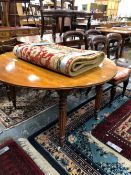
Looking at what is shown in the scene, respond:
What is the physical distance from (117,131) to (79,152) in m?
0.53

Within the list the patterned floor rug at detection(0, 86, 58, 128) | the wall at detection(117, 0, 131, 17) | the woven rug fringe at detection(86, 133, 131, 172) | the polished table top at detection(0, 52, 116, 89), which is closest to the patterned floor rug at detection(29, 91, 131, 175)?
the woven rug fringe at detection(86, 133, 131, 172)

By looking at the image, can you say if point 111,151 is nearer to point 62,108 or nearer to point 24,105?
point 62,108

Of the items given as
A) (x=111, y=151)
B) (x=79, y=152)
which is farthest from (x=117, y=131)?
(x=79, y=152)

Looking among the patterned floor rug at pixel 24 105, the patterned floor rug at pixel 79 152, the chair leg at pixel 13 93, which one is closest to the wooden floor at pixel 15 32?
the patterned floor rug at pixel 24 105

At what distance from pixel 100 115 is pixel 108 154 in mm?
613

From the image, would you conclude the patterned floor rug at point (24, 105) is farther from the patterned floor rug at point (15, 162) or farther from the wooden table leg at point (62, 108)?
the wooden table leg at point (62, 108)

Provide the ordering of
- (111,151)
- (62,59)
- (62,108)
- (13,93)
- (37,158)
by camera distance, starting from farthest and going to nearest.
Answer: (13,93) < (111,151) < (37,158) < (62,108) < (62,59)

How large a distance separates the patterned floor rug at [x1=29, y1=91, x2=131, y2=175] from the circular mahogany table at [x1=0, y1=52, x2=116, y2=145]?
0.64ft

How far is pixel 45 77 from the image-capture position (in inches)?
47.4

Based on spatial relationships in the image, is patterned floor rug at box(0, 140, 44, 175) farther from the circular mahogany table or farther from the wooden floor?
the wooden floor

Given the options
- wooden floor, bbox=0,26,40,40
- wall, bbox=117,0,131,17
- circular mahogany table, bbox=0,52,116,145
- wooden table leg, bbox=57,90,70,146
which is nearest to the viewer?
circular mahogany table, bbox=0,52,116,145

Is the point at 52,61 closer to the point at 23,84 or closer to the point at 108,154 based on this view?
the point at 23,84

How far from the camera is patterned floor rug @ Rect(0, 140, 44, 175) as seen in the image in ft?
4.47

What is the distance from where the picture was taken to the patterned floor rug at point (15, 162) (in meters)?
1.36
